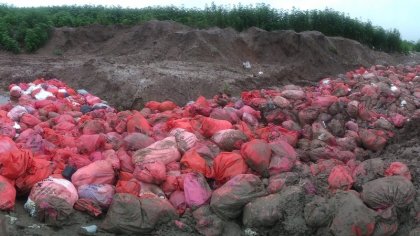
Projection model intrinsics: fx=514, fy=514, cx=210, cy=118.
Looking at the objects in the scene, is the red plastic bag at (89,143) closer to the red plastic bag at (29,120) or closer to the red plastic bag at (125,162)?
the red plastic bag at (125,162)

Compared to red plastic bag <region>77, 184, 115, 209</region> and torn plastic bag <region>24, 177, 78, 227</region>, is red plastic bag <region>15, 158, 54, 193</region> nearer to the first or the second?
torn plastic bag <region>24, 177, 78, 227</region>

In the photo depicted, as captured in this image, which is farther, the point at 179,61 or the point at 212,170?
the point at 179,61

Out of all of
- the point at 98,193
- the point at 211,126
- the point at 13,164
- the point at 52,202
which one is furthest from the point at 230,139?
the point at 13,164

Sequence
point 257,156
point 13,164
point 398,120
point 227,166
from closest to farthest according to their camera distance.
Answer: point 13,164 → point 227,166 → point 257,156 → point 398,120

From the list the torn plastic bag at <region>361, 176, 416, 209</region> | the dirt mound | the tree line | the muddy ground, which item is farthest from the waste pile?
the tree line

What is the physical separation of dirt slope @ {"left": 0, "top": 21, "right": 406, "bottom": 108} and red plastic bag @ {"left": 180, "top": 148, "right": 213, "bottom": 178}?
547 centimetres

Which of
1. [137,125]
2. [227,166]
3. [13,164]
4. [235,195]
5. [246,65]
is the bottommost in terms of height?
[246,65]

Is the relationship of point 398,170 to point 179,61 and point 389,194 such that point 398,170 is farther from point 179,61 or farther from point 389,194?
point 179,61

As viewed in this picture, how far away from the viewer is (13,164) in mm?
5504

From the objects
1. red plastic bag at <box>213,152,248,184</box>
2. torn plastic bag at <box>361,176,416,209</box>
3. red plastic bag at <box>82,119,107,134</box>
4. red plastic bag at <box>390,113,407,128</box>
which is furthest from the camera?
red plastic bag at <box>390,113,407,128</box>

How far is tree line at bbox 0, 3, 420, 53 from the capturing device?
18.5 metres

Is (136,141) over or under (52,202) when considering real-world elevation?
over

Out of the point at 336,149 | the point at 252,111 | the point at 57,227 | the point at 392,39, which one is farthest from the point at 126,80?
the point at 392,39

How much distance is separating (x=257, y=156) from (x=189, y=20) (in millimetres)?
16376
